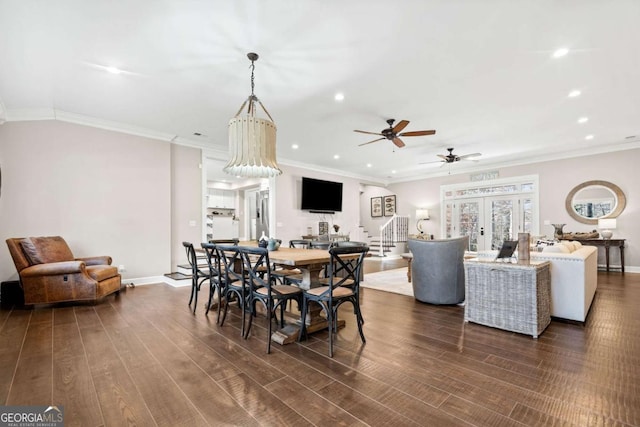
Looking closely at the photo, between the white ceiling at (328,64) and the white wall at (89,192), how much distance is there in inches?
12.7

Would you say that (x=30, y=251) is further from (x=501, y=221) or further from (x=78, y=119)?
(x=501, y=221)

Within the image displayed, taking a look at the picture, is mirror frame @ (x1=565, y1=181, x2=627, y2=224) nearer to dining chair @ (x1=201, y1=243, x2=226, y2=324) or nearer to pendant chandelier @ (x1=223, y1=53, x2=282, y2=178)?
pendant chandelier @ (x1=223, y1=53, x2=282, y2=178)

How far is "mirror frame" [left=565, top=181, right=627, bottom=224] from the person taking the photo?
6555 millimetres

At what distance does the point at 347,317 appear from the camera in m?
3.42

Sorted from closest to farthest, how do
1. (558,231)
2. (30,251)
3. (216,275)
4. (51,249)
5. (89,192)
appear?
(216,275) → (30,251) → (51,249) → (89,192) → (558,231)

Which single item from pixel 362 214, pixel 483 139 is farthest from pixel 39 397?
pixel 362 214

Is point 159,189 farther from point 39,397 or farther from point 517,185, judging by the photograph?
point 517,185

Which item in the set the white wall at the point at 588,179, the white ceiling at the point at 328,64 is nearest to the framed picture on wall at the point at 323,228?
the white ceiling at the point at 328,64

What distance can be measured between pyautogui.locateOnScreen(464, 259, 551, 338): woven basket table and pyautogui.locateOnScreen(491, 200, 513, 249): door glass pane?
5787 millimetres

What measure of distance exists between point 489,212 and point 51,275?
988cm

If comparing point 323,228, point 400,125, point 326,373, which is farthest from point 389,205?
point 326,373

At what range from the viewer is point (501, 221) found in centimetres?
838

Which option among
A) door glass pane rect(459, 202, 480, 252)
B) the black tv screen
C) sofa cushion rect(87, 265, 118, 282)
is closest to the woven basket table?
sofa cushion rect(87, 265, 118, 282)

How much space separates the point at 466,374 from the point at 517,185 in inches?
305
